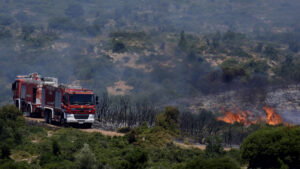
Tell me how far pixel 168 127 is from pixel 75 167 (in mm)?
17032

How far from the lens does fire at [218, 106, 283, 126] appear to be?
154ft

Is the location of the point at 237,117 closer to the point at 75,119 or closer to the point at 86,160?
the point at 75,119

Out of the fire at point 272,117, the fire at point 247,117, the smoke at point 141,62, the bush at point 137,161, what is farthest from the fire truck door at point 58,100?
the smoke at point 141,62

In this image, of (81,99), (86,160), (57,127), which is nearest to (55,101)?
(57,127)

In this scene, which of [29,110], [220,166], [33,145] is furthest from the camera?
[29,110]

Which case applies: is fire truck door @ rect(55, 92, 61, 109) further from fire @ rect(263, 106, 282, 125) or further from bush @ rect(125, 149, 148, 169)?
fire @ rect(263, 106, 282, 125)

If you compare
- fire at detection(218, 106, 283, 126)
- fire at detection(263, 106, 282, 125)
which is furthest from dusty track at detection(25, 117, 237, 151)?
fire at detection(218, 106, 283, 126)

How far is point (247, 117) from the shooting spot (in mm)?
49438

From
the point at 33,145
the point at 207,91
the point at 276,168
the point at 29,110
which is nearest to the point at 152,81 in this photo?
the point at 207,91

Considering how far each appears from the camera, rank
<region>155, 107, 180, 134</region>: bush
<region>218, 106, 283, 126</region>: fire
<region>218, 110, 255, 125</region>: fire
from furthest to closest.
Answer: <region>218, 110, 255, 125</region>: fire < <region>218, 106, 283, 126</region>: fire < <region>155, 107, 180, 134</region>: bush

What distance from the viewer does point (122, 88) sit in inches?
3194

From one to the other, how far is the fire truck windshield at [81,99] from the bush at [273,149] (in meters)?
14.3

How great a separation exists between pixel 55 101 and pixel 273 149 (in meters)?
19.8

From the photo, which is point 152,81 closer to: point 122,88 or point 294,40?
point 122,88
